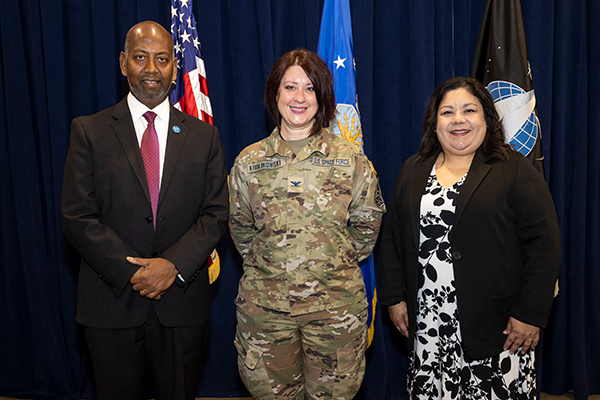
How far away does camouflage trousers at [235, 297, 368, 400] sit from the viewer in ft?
5.77

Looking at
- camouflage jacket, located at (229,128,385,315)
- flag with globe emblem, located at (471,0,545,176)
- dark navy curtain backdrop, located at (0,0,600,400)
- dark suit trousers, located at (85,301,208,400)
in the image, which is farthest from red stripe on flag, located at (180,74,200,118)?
flag with globe emblem, located at (471,0,545,176)

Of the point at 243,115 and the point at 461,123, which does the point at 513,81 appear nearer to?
the point at 461,123

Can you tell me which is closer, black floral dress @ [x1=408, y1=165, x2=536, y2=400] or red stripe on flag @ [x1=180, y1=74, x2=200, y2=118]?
black floral dress @ [x1=408, y1=165, x2=536, y2=400]

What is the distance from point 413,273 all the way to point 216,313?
1749 millimetres

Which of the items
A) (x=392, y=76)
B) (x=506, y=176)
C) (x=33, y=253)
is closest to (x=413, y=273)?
(x=506, y=176)

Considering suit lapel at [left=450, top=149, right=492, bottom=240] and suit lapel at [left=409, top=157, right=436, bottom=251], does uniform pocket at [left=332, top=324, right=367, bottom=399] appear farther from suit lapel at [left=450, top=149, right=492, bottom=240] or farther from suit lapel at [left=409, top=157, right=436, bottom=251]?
suit lapel at [left=450, top=149, right=492, bottom=240]

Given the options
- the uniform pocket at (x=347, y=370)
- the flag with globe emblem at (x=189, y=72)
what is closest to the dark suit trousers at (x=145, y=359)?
the uniform pocket at (x=347, y=370)

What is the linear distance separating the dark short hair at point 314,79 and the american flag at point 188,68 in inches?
34.5

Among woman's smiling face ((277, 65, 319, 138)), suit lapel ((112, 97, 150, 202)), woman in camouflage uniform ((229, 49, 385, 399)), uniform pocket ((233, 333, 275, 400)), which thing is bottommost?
uniform pocket ((233, 333, 275, 400))

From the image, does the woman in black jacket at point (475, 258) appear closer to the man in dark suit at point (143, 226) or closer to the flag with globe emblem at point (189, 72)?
the man in dark suit at point (143, 226)

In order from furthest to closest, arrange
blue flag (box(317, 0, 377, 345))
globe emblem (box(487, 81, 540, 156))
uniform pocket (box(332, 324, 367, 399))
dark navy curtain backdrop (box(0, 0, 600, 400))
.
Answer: dark navy curtain backdrop (box(0, 0, 600, 400)) < blue flag (box(317, 0, 377, 345)) < globe emblem (box(487, 81, 540, 156)) < uniform pocket (box(332, 324, 367, 399))

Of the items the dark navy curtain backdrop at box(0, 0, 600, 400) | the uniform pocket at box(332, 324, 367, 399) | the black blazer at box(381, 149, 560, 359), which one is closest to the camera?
the black blazer at box(381, 149, 560, 359)

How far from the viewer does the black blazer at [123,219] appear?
5.47ft

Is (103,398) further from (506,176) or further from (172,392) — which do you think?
(506,176)
